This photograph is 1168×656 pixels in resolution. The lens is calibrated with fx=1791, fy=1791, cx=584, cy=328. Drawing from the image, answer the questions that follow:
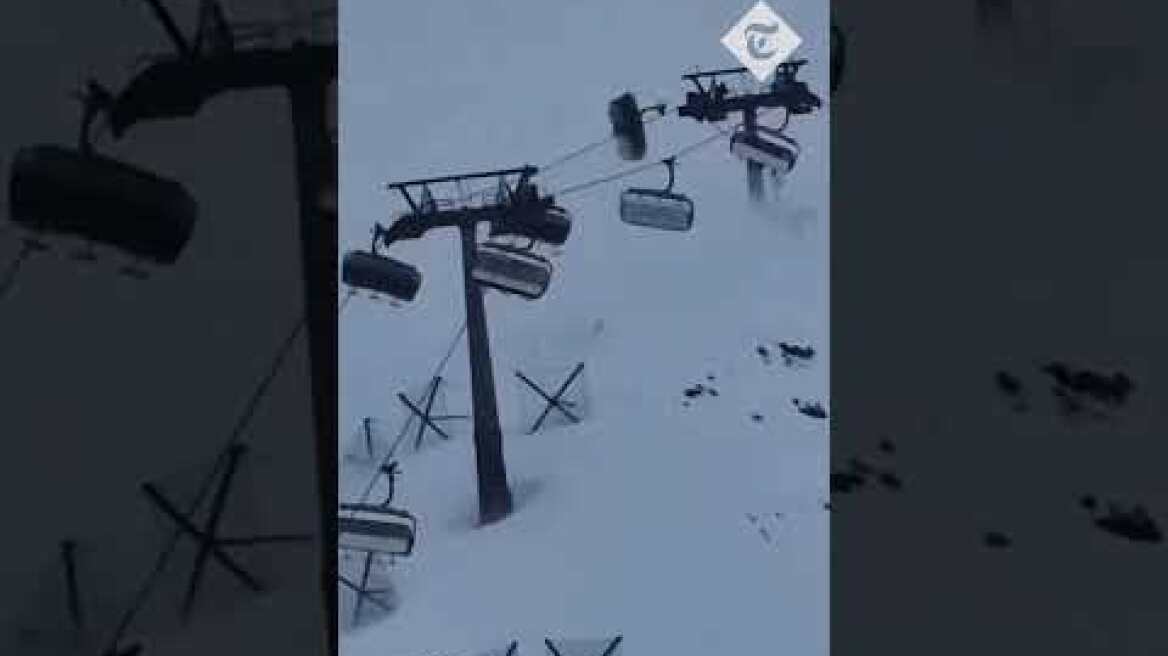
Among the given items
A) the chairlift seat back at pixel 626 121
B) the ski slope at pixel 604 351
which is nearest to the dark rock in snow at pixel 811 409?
the ski slope at pixel 604 351

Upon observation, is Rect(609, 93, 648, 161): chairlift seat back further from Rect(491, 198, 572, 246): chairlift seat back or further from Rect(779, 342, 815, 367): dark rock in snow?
Rect(779, 342, 815, 367): dark rock in snow

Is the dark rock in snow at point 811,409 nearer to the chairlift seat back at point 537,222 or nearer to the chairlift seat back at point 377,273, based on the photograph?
the chairlift seat back at point 537,222

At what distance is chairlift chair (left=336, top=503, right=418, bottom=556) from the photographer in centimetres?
159

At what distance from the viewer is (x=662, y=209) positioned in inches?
63.1

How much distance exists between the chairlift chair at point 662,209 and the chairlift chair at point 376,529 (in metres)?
0.34

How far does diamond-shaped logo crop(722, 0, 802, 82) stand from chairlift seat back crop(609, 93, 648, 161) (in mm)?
100

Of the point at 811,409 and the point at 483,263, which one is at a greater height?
the point at 483,263

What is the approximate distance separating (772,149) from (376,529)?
489 mm

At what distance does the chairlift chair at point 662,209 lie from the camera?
5.25 ft

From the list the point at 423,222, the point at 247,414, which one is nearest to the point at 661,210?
the point at 423,222
